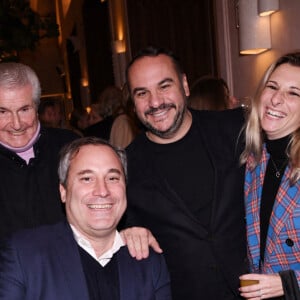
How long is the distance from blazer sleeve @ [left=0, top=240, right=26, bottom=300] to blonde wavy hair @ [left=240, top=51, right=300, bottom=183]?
117cm

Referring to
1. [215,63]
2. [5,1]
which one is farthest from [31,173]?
[5,1]

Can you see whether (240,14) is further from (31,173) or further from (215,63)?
(31,173)

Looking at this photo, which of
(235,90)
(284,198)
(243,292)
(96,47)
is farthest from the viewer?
(96,47)

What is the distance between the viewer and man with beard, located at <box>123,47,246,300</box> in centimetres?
228

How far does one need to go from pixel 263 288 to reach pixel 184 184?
705 millimetres

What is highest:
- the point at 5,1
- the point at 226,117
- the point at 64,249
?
the point at 5,1

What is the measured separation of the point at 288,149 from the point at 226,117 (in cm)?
55

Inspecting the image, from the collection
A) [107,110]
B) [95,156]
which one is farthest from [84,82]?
[95,156]

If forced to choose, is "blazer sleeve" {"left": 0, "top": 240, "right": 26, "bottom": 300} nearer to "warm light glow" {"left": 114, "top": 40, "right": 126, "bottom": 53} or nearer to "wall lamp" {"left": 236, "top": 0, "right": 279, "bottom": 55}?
"wall lamp" {"left": 236, "top": 0, "right": 279, "bottom": 55}

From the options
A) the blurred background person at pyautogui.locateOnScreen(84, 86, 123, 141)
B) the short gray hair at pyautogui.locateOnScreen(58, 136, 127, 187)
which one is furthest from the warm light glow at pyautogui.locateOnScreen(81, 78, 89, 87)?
the short gray hair at pyautogui.locateOnScreen(58, 136, 127, 187)

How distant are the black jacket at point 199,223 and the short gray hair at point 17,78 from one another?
61 cm

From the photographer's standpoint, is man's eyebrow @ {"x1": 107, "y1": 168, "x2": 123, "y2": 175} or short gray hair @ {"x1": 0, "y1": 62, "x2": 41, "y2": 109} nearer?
man's eyebrow @ {"x1": 107, "y1": 168, "x2": 123, "y2": 175}

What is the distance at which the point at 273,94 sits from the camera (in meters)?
2.12

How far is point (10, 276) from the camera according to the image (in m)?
1.79
